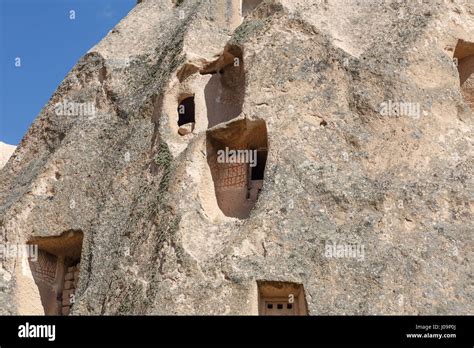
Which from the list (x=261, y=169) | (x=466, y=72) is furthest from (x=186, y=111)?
(x=466, y=72)

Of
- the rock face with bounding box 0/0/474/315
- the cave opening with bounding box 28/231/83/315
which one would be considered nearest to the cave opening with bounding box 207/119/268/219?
the rock face with bounding box 0/0/474/315

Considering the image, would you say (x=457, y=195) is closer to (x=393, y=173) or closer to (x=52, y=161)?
(x=393, y=173)

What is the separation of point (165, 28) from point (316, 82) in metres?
4.01

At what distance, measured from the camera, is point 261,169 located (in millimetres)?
13242

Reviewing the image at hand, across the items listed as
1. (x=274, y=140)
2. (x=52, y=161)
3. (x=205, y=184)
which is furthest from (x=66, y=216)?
(x=274, y=140)

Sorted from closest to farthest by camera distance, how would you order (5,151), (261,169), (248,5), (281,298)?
(281,298) → (261,169) → (248,5) → (5,151)

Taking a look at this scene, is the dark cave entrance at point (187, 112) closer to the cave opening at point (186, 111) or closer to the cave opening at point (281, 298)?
the cave opening at point (186, 111)

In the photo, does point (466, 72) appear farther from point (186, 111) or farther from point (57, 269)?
point (57, 269)

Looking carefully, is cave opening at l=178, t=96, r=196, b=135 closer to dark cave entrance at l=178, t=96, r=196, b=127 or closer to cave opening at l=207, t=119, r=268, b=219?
dark cave entrance at l=178, t=96, r=196, b=127

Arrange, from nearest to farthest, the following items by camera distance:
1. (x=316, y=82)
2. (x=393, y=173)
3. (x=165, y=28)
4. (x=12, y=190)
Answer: (x=393, y=173), (x=316, y=82), (x=12, y=190), (x=165, y=28)

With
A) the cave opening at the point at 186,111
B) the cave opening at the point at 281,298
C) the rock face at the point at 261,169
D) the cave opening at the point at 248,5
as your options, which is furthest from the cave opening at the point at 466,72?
the cave opening at the point at 281,298

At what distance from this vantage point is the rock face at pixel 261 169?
10.8 m
